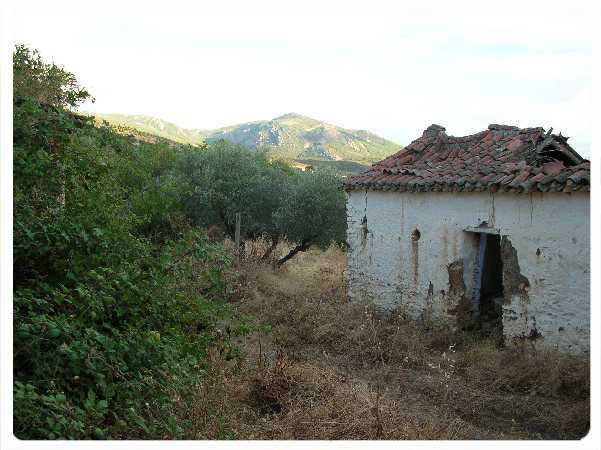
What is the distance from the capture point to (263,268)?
14.6 m

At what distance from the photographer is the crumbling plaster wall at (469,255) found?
25.7 feet

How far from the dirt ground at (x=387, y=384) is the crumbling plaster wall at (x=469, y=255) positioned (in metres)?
0.43

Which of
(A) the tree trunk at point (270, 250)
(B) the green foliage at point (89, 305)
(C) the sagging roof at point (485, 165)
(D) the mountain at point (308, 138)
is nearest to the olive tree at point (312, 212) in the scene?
(A) the tree trunk at point (270, 250)

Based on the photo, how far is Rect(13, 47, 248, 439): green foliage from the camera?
4.29 metres

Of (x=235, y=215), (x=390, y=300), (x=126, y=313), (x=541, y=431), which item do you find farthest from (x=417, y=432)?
(x=235, y=215)

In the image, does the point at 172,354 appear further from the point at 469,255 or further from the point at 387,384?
the point at 469,255

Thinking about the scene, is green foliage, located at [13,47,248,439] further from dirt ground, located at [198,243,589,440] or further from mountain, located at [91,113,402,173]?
mountain, located at [91,113,402,173]

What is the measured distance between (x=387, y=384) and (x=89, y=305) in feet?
14.2

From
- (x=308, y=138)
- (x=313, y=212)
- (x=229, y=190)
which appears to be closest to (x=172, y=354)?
(x=313, y=212)

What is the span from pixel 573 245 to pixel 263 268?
27.4ft

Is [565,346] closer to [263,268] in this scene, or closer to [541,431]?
[541,431]

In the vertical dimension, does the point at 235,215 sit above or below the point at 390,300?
above

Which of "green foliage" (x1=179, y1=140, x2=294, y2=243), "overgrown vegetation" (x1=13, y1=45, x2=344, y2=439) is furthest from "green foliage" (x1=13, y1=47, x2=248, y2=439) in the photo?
"green foliage" (x1=179, y1=140, x2=294, y2=243)

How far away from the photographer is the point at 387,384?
7531 mm
